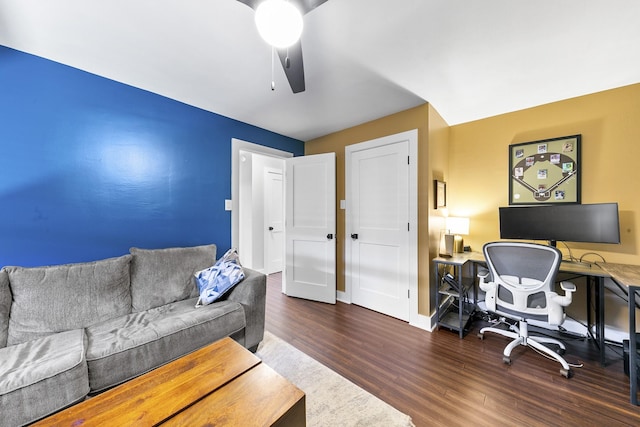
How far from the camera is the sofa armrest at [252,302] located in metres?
1.95

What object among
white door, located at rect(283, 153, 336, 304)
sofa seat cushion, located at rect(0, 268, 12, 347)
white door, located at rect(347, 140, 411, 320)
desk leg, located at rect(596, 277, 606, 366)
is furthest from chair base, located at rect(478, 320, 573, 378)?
sofa seat cushion, located at rect(0, 268, 12, 347)

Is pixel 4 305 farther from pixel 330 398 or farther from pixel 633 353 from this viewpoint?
pixel 633 353

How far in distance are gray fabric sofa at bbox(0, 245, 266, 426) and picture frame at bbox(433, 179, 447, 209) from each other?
6.74ft

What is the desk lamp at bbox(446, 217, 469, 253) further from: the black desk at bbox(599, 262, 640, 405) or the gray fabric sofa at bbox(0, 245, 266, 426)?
the gray fabric sofa at bbox(0, 245, 266, 426)

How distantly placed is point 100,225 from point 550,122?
4510 millimetres

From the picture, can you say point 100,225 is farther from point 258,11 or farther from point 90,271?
point 258,11

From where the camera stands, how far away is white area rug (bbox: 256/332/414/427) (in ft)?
4.43

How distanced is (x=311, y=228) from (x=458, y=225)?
1866 millimetres

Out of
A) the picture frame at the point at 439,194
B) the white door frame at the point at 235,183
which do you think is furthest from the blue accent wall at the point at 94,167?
the picture frame at the point at 439,194

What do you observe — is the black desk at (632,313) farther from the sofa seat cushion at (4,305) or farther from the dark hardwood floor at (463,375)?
the sofa seat cushion at (4,305)

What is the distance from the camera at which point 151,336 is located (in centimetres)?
146

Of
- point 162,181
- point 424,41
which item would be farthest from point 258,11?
point 162,181

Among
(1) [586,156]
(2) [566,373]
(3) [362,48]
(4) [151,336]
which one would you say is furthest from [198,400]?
(1) [586,156]

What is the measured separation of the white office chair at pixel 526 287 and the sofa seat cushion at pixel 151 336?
7.23ft
